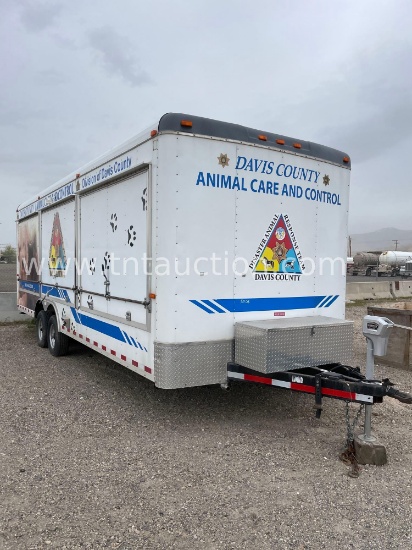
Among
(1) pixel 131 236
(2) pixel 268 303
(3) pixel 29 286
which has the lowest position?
(3) pixel 29 286

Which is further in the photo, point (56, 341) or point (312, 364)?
point (56, 341)

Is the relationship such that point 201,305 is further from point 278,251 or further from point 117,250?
point 117,250

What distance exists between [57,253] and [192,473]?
4.71 metres

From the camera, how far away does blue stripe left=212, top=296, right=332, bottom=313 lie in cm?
443

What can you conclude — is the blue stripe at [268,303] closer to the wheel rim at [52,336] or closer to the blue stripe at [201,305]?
the blue stripe at [201,305]

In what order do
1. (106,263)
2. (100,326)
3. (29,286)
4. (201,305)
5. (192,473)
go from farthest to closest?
(29,286) → (100,326) → (106,263) → (201,305) → (192,473)

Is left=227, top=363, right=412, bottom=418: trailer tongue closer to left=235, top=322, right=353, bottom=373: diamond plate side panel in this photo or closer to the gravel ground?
left=235, top=322, right=353, bottom=373: diamond plate side panel

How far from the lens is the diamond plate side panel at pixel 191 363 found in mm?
4082

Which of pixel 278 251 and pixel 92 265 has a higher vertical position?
pixel 278 251

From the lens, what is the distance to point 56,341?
24.5 ft

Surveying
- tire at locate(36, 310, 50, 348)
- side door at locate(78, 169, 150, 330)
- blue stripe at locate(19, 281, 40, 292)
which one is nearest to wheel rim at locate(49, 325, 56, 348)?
tire at locate(36, 310, 50, 348)

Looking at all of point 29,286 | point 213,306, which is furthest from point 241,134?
point 29,286

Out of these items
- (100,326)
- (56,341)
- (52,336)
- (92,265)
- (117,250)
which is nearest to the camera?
(117,250)

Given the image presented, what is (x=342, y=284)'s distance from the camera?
17.6ft
